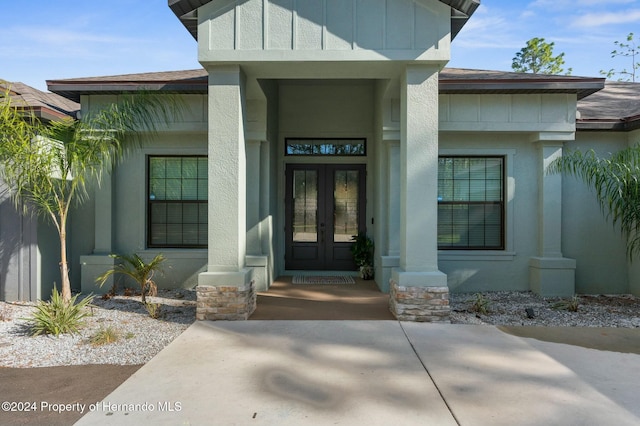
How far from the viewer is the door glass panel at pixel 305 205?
10.2 m

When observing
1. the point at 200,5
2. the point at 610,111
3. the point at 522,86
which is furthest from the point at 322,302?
the point at 610,111

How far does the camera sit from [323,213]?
10.2 m

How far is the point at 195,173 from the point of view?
900 centimetres

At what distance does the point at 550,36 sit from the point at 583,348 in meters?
36.3

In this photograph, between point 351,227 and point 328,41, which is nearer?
point 328,41

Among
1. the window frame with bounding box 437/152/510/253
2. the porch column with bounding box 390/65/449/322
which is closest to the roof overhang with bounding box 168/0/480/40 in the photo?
the porch column with bounding box 390/65/449/322

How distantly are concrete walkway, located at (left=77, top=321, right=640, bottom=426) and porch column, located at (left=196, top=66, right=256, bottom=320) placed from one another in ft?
1.80

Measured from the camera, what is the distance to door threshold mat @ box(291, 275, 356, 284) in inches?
365

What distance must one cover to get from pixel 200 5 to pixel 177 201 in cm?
407

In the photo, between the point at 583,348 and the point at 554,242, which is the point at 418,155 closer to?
the point at 583,348

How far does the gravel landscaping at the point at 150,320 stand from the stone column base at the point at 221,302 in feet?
1.20

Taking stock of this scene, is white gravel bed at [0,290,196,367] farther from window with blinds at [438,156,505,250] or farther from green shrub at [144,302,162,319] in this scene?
window with blinds at [438,156,505,250]

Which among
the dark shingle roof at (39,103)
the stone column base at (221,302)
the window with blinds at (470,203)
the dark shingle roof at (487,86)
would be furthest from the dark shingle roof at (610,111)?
the dark shingle roof at (39,103)

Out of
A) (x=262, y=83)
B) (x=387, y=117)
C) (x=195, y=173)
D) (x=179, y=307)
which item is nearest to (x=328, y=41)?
(x=262, y=83)
